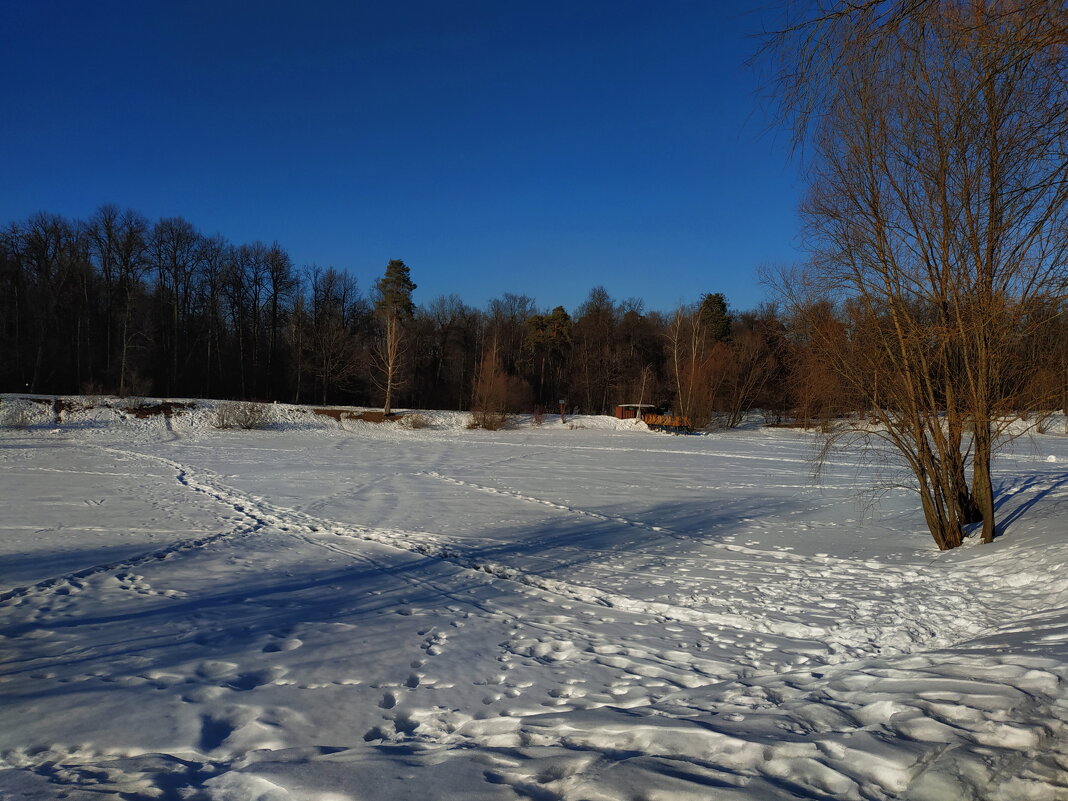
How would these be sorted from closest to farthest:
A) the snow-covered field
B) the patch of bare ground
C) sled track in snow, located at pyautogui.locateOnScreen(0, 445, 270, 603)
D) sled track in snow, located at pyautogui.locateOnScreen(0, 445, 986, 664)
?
the snow-covered field < sled track in snow, located at pyautogui.locateOnScreen(0, 445, 986, 664) < sled track in snow, located at pyautogui.locateOnScreen(0, 445, 270, 603) < the patch of bare ground

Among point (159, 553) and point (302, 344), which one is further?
point (302, 344)

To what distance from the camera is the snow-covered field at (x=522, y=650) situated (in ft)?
10.6

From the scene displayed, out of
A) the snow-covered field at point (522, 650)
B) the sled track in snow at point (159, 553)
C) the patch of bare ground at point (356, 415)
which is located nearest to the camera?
the snow-covered field at point (522, 650)

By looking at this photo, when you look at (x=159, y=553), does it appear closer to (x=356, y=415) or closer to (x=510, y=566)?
(x=510, y=566)

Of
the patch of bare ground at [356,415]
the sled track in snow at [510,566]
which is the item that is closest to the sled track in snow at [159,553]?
the sled track in snow at [510,566]

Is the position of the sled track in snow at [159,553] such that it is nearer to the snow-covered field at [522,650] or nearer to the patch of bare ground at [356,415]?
the snow-covered field at [522,650]

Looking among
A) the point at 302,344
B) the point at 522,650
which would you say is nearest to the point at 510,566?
the point at 522,650

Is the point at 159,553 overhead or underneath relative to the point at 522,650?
overhead

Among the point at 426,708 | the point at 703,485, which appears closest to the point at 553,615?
the point at 426,708

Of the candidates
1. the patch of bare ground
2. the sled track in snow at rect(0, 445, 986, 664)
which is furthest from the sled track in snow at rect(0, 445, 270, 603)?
the patch of bare ground

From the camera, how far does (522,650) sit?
5723 mm

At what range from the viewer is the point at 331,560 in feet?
28.4

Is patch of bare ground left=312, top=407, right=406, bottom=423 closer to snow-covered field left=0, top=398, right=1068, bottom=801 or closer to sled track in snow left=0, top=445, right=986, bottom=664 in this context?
sled track in snow left=0, top=445, right=986, bottom=664

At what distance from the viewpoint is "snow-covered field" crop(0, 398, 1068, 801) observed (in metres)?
3.24
